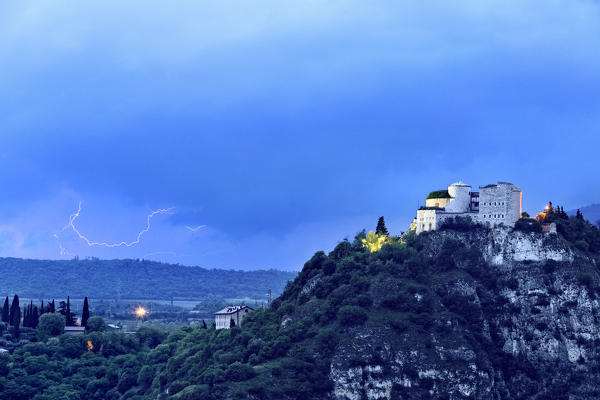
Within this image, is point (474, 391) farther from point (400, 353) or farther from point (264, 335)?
point (264, 335)

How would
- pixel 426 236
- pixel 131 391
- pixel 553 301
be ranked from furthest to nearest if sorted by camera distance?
pixel 131 391 → pixel 426 236 → pixel 553 301

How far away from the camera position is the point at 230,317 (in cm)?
14662

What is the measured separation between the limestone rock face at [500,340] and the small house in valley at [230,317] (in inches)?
1115

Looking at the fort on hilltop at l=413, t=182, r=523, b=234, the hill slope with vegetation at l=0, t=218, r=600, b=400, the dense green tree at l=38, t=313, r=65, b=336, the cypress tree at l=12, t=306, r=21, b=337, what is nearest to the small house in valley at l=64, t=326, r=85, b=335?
the dense green tree at l=38, t=313, r=65, b=336

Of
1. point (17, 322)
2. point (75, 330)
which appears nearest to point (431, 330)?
point (75, 330)

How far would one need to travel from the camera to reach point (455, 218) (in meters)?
134

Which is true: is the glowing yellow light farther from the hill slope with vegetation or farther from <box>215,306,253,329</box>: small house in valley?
<box>215,306,253,329</box>: small house in valley

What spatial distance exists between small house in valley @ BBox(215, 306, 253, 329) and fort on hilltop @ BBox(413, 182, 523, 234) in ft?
96.0

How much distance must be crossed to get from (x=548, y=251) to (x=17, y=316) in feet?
305

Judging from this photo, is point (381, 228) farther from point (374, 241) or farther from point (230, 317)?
point (230, 317)

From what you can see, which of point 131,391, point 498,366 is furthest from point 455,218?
point 131,391

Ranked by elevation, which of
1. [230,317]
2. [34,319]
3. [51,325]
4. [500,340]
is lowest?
[500,340]

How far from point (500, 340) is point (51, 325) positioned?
263 ft

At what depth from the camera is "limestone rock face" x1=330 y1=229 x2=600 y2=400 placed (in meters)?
118
